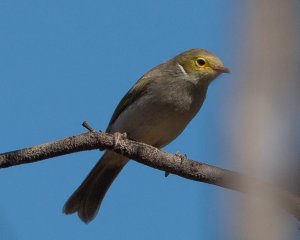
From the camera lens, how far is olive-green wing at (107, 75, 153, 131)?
7.98 m

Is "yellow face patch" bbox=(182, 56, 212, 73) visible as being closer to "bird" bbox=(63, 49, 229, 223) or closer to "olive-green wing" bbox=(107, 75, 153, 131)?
"bird" bbox=(63, 49, 229, 223)

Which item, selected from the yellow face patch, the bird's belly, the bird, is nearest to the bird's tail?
the bird

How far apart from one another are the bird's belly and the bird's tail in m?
0.74

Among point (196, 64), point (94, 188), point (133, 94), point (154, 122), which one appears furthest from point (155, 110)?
point (94, 188)

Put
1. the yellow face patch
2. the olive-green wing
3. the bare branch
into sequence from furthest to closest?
the yellow face patch < the olive-green wing < the bare branch

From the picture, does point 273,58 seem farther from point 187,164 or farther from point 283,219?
point 187,164

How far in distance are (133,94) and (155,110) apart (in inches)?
25.8

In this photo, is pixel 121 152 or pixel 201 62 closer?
pixel 121 152

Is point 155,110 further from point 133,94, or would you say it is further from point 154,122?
point 133,94

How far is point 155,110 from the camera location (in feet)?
24.8

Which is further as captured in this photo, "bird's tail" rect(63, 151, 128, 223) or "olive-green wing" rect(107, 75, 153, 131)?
"bird's tail" rect(63, 151, 128, 223)

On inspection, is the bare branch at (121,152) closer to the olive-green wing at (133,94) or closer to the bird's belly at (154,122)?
the bird's belly at (154,122)

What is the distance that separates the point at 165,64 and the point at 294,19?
7027 mm

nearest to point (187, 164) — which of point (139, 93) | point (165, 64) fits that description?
point (139, 93)
